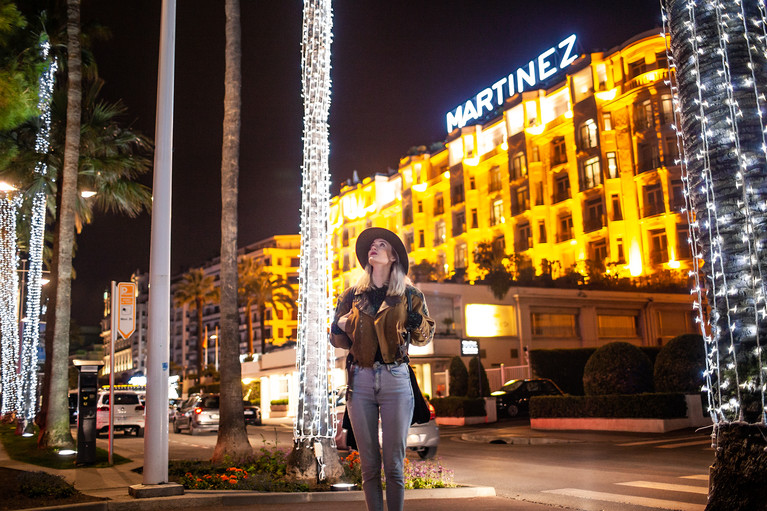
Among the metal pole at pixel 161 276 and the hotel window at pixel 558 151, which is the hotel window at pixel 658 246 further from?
the metal pole at pixel 161 276

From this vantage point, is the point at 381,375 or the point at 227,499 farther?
the point at 227,499

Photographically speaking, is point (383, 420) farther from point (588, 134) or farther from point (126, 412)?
point (588, 134)

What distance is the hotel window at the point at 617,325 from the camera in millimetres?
45156

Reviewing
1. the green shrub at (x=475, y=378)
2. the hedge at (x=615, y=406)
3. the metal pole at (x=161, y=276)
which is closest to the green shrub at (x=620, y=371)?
the hedge at (x=615, y=406)

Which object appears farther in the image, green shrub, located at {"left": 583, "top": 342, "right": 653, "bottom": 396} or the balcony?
the balcony

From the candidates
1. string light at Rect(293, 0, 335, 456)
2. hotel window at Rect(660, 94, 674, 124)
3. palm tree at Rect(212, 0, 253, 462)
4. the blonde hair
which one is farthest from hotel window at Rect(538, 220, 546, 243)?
the blonde hair

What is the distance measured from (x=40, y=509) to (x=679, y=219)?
1813 inches

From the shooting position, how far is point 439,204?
71.7 metres

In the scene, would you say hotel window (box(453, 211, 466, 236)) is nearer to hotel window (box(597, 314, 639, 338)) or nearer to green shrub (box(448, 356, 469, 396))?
hotel window (box(597, 314, 639, 338))

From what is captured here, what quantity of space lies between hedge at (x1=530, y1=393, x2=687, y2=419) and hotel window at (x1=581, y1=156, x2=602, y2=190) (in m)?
30.9

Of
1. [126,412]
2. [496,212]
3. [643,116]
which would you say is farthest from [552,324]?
[126,412]

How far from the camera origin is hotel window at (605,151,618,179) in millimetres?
50469

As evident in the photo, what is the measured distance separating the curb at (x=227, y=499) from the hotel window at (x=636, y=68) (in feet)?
154

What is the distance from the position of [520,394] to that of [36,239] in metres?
21.1
